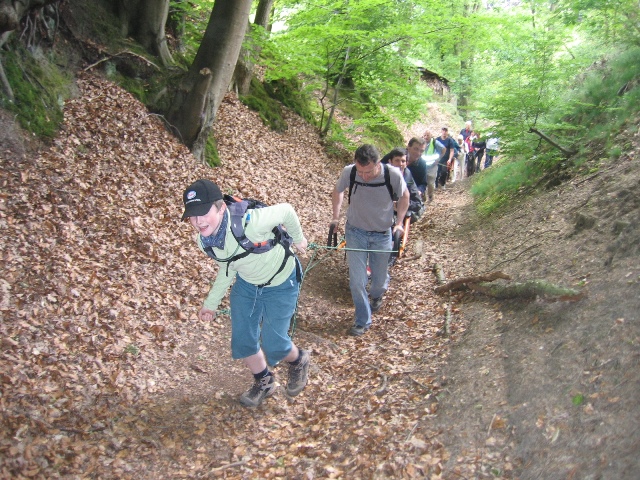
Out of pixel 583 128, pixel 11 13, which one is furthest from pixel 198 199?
pixel 583 128

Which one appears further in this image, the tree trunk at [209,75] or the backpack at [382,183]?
the tree trunk at [209,75]

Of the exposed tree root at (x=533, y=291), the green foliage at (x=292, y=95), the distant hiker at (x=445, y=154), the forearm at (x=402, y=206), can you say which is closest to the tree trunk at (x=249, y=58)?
the green foliage at (x=292, y=95)

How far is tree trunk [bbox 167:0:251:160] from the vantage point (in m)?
8.08

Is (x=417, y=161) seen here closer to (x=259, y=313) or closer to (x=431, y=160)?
(x=259, y=313)

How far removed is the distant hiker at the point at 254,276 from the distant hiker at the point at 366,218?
1428 mm

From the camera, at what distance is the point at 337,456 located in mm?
3789

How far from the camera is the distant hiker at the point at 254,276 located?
3.50m

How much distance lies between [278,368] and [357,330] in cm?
118

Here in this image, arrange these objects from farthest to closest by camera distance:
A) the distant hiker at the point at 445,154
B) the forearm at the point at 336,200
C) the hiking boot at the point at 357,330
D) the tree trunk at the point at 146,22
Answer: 1. the distant hiker at the point at 445,154
2. the tree trunk at the point at 146,22
3. the forearm at the point at 336,200
4. the hiking boot at the point at 357,330

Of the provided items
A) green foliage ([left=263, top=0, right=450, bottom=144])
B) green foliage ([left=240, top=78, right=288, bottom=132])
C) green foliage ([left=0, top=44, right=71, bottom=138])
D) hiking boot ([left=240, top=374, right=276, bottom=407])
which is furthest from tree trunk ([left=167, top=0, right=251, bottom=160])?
hiking boot ([left=240, top=374, right=276, bottom=407])

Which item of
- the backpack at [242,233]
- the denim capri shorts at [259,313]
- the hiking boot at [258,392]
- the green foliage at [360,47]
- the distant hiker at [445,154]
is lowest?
the hiking boot at [258,392]

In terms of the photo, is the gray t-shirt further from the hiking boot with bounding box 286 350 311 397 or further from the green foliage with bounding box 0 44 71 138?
the green foliage with bounding box 0 44 71 138

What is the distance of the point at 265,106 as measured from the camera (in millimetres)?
12945

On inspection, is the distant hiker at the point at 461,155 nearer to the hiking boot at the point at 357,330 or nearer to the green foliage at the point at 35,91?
the hiking boot at the point at 357,330
